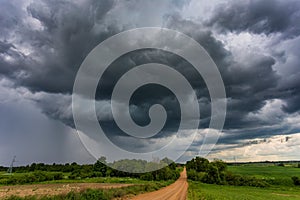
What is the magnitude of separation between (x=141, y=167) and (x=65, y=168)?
6799cm

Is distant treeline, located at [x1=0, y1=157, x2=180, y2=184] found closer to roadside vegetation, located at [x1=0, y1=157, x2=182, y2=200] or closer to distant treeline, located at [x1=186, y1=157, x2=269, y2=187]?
roadside vegetation, located at [x1=0, y1=157, x2=182, y2=200]

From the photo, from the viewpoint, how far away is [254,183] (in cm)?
8031

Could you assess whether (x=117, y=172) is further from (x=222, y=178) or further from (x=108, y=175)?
(x=222, y=178)

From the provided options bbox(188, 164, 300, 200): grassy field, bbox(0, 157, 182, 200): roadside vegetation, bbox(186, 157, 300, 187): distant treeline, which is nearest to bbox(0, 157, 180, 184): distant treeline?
bbox(0, 157, 182, 200): roadside vegetation

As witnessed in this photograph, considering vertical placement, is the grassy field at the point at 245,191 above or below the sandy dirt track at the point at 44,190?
below

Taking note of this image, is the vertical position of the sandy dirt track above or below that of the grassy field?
above

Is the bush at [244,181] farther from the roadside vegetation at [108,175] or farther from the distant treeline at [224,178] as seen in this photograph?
the roadside vegetation at [108,175]

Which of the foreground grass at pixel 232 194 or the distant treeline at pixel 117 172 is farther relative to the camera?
the distant treeline at pixel 117 172

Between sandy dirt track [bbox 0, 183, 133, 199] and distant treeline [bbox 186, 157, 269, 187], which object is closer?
sandy dirt track [bbox 0, 183, 133, 199]

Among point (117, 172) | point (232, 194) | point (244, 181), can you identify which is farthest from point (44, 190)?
point (117, 172)

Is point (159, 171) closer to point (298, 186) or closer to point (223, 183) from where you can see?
point (223, 183)

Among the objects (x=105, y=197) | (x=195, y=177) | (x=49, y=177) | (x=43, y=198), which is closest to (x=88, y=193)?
(x=105, y=197)

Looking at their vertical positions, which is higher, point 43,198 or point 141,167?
point 141,167

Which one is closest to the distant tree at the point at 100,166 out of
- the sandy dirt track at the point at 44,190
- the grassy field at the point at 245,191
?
the grassy field at the point at 245,191
